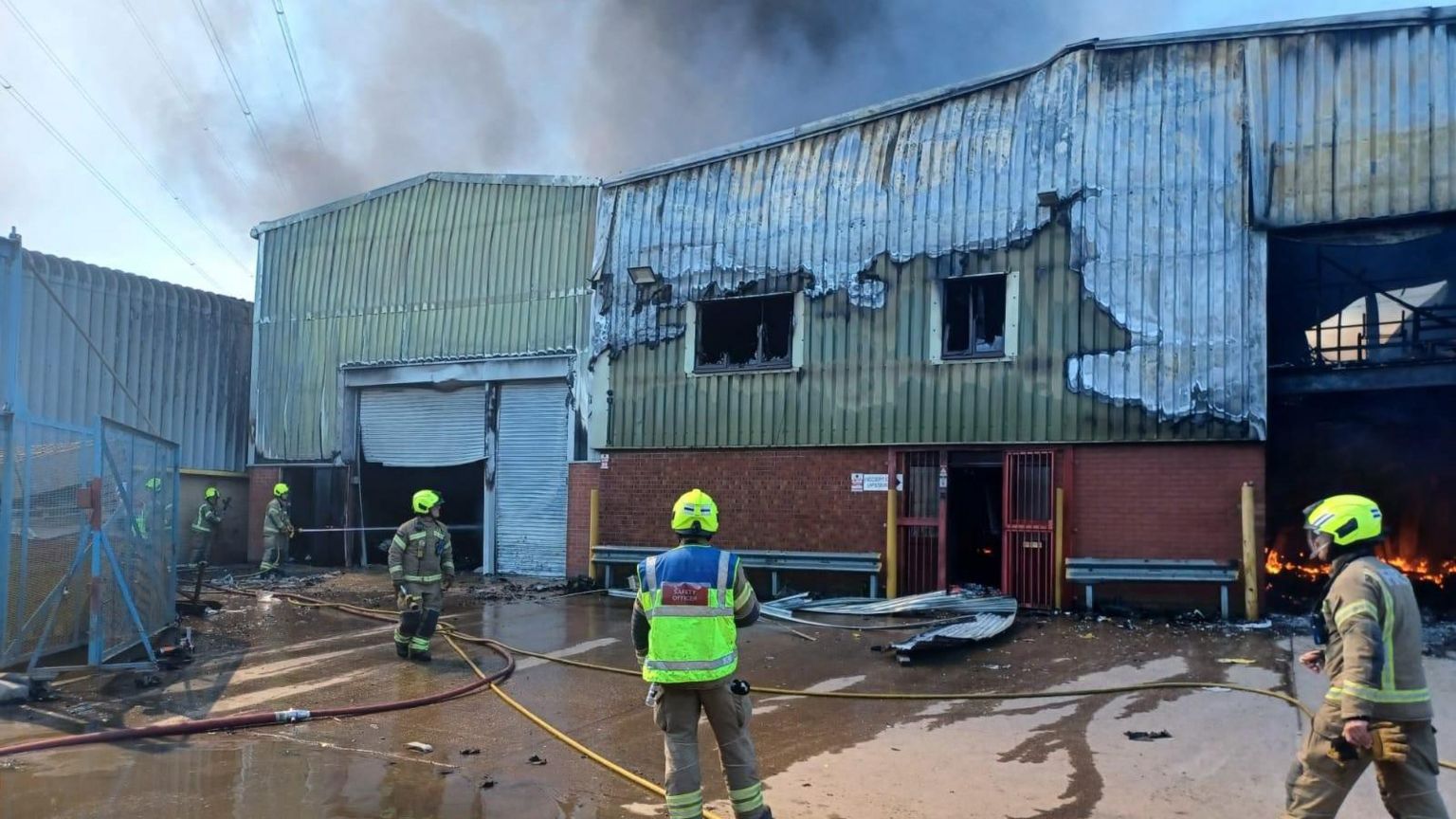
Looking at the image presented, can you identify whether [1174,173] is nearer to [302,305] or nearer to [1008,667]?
[1008,667]

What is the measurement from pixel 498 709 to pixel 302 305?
13792 mm

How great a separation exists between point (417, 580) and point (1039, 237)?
8.50 meters

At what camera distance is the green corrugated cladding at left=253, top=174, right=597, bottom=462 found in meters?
16.8

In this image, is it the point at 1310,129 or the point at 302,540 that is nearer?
the point at 1310,129

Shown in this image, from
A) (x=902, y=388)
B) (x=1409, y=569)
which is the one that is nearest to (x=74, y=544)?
(x=902, y=388)

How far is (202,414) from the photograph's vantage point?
63.7 feet

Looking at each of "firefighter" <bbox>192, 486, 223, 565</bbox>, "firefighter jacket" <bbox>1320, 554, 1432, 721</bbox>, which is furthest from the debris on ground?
"firefighter" <bbox>192, 486, 223, 565</bbox>

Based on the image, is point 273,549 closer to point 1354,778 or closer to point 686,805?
point 686,805

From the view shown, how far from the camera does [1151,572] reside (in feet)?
37.7

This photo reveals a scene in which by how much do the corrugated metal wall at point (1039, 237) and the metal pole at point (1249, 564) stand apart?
0.77 meters

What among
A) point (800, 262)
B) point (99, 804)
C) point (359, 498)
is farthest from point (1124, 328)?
point (359, 498)

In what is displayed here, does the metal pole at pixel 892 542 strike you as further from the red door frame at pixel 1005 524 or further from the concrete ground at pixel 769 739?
the concrete ground at pixel 769 739

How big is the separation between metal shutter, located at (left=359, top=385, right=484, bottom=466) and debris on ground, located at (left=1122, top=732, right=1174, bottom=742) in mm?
12871

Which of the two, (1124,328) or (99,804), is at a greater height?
(1124,328)
